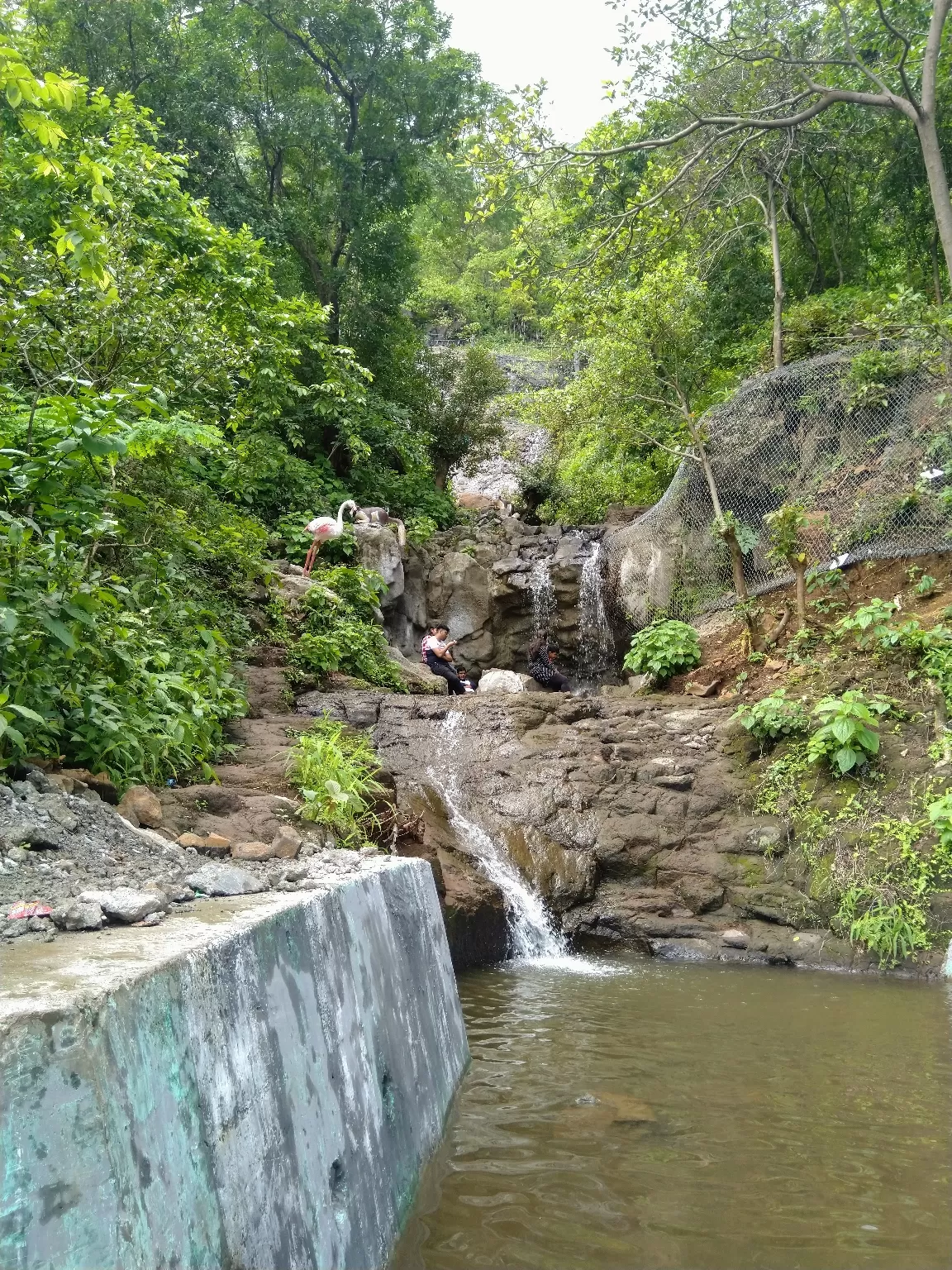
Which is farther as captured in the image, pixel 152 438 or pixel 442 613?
pixel 442 613

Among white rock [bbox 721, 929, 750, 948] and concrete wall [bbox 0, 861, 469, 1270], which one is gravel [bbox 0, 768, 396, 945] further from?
white rock [bbox 721, 929, 750, 948]

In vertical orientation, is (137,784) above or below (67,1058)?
above

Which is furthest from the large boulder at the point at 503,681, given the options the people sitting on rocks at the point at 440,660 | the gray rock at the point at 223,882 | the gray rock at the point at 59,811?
the gray rock at the point at 223,882

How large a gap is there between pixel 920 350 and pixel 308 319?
714 cm

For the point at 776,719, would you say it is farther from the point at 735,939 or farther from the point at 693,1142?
the point at 693,1142

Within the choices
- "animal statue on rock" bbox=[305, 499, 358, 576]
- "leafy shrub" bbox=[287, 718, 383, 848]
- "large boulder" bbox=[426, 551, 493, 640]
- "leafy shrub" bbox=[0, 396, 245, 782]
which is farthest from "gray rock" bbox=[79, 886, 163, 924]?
"large boulder" bbox=[426, 551, 493, 640]

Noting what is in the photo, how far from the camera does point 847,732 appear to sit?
309 inches

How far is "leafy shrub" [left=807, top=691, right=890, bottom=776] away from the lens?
7859mm

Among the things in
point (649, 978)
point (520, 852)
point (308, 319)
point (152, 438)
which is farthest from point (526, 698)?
point (152, 438)

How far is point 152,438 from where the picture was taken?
474 centimetres

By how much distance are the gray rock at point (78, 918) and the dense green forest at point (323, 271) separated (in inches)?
53.0

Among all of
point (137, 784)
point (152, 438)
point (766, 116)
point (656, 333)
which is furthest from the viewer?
point (656, 333)

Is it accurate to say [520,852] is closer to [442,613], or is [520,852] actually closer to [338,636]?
[338,636]

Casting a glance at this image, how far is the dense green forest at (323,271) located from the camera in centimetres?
434
